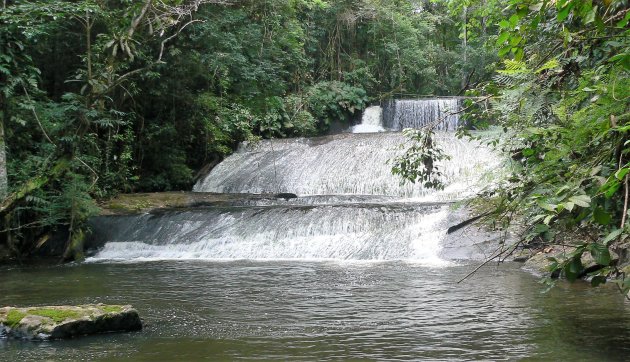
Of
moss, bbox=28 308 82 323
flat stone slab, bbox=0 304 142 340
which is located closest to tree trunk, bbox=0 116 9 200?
flat stone slab, bbox=0 304 142 340

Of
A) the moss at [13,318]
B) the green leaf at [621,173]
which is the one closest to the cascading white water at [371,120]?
the moss at [13,318]

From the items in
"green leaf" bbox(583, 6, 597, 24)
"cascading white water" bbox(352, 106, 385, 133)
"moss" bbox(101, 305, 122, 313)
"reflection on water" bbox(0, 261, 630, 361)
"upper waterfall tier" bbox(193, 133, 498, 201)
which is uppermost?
"cascading white water" bbox(352, 106, 385, 133)

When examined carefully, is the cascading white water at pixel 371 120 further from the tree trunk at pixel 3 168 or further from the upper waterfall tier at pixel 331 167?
the tree trunk at pixel 3 168

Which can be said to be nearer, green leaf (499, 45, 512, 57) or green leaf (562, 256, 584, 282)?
green leaf (562, 256, 584, 282)

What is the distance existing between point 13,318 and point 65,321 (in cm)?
59

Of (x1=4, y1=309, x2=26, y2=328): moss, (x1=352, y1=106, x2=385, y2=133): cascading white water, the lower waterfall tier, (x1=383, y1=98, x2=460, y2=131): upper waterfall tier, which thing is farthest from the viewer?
(x1=352, y1=106, x2=385, y2=133): cascading white water

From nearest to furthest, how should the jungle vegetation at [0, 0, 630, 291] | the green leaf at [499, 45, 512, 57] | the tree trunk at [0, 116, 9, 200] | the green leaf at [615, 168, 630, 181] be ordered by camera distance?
the green leaf at [615, 168, 630, 181], the green leaf at [499, 45, 512, 57], the jungle vegetation at [0, 0, 630, 291], the tree trunk at [0, 116, 9, 200]

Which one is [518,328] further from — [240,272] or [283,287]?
[240,272]

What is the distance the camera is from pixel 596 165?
3.93 meters

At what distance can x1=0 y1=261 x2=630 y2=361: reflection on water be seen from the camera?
18.4ft

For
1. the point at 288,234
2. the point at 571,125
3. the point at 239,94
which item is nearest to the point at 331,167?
the point at 239,94

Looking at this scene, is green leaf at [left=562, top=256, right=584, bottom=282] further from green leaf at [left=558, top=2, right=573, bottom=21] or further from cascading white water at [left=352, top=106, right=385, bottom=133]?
cascading white water at [left=352, top=106, right=385, bottom=133]

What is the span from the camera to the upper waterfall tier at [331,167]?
55.5 feet

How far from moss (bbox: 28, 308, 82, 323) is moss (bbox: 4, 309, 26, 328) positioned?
0.34 ft
